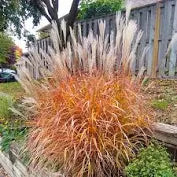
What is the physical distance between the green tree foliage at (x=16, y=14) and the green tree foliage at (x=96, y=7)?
78.7 inches

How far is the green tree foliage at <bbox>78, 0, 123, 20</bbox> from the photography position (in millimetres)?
13289

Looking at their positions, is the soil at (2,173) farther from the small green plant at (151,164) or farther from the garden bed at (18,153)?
the small green plant at (151,164)

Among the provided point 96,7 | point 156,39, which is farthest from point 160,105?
point 96,7

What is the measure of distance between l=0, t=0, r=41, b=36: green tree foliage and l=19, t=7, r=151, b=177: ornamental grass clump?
7.39 metres

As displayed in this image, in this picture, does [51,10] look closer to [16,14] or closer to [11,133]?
[16,14]

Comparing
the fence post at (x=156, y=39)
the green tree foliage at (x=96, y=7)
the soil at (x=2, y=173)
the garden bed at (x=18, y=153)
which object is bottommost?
the soil at (x=2, y=173)

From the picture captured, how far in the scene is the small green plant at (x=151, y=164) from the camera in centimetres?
232

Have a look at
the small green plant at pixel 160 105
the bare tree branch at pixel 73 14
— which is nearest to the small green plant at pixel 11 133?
the small green plant at pixel 160 105

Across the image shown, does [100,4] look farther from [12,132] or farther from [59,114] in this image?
[59,114]

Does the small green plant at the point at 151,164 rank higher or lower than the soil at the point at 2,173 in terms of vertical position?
higher

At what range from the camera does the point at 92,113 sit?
2645mm

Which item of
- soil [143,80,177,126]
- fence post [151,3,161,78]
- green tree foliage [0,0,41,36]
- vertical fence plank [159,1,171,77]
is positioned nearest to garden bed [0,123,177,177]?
soil [143,80,177,126]

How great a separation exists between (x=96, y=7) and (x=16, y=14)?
3.52 meters

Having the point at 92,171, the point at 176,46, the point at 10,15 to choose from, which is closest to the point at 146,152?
the point at 92,171
